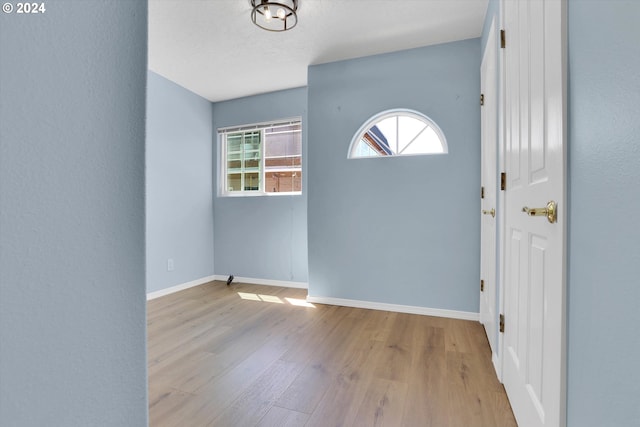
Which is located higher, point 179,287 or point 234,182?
point 234,182

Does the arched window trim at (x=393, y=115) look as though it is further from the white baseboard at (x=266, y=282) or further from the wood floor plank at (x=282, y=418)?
the wood floor plank at (x=282, y=418)

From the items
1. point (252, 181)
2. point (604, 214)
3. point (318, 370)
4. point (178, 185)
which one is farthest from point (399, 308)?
point (178, 185)

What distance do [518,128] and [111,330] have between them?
5.21ft

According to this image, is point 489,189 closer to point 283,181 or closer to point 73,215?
point 73,215

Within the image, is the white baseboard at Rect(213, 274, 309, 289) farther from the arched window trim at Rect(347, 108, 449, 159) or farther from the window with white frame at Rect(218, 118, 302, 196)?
the arched window trim at Rect(347, 108, 449, 159)

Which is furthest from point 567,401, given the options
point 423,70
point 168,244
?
point 168,244

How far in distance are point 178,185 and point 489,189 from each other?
3.36m

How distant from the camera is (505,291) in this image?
1524 mm

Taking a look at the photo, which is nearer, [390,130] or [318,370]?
[318,370]

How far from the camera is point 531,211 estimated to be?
3.26ft

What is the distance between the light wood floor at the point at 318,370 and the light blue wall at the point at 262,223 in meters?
1.00

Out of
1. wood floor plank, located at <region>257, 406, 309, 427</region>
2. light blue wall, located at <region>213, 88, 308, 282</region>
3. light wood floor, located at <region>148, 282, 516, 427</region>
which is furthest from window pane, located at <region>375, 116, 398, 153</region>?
wood floor plank, located at <region>257, 406, 309, 427</region>

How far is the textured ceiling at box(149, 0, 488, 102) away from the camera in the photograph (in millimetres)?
2203

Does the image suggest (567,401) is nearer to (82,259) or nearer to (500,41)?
(82,259)
